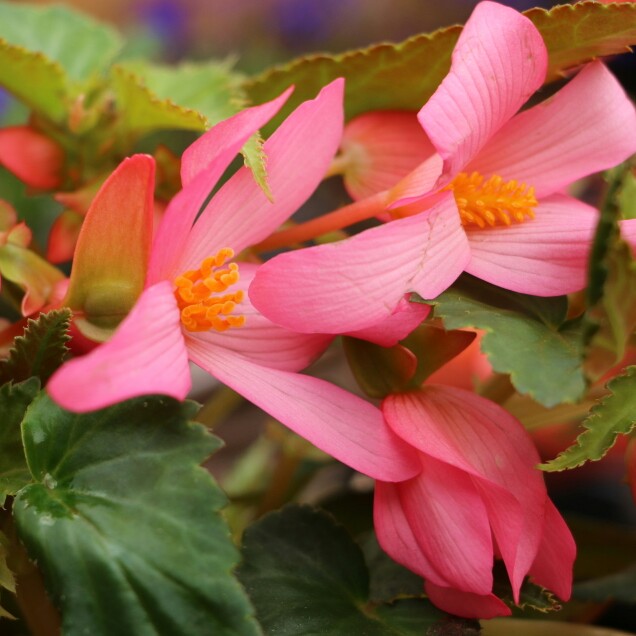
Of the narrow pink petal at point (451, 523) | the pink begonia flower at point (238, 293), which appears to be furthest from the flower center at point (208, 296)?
the narrow pink petal at point (451, 523)

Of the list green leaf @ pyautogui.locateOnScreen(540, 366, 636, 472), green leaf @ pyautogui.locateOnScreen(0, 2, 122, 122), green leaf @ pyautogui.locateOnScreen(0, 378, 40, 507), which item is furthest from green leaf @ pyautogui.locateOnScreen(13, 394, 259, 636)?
green leaf @ pyautogui.locateOnScreen(0, 2, 122, 122)

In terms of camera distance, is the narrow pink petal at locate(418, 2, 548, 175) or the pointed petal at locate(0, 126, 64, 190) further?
the pointed petal at locate(0, 126, 64, 190)

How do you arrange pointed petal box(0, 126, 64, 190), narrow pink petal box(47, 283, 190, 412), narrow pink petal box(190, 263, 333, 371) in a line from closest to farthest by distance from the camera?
narrow pink petal box(47, 283, 190, 412), narrow pink petal box(190, 263, 333, 371), pointed petal box(0, 126, 64, 190)

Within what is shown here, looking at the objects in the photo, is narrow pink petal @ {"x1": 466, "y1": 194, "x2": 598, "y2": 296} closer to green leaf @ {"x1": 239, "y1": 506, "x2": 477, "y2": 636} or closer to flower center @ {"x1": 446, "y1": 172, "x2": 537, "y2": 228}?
flower center @ {"x1": 446, "y1": 172, "x2": 537, "y2": 228}

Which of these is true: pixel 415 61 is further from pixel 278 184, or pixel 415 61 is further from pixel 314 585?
pixel 314 585

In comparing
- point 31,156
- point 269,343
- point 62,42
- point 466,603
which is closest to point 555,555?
point 466,603

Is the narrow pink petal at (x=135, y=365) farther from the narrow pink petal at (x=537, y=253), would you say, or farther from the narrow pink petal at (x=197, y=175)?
the narrow pink petal at (x=537, y=253)

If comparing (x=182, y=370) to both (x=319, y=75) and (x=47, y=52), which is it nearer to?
(x=319, y=75)

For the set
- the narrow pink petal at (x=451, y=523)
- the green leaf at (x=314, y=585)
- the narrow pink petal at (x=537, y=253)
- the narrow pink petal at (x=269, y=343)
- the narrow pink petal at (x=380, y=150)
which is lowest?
the green leaf at (x=314, y=585)

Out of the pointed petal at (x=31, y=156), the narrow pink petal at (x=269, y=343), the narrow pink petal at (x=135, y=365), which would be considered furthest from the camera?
the pointed petal at (x=31, y=156)
